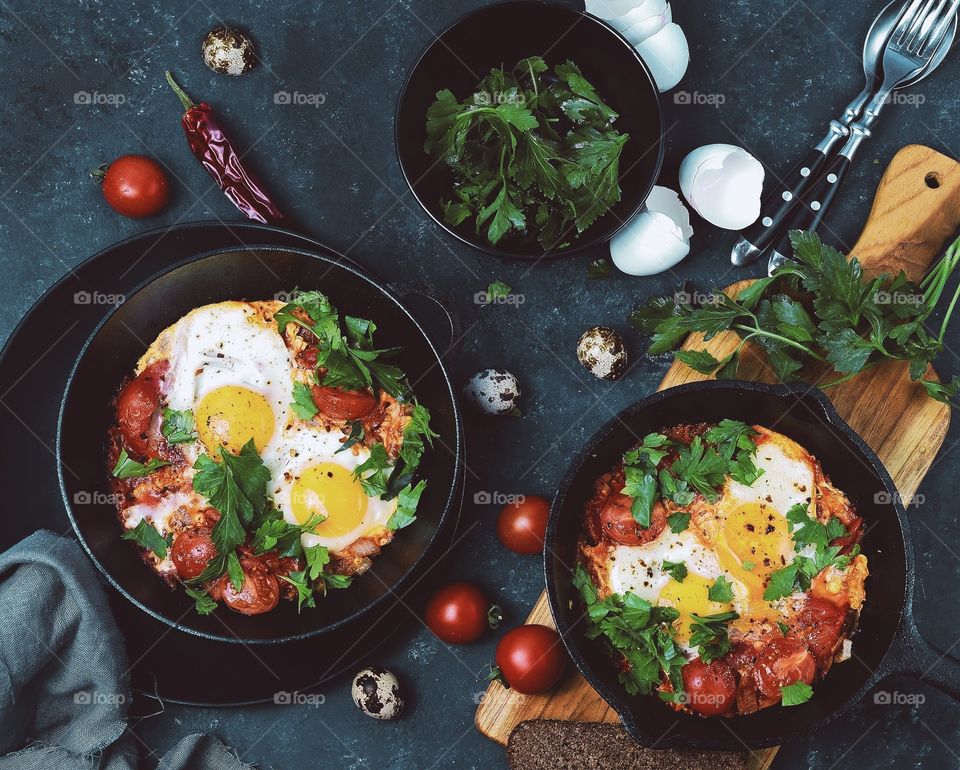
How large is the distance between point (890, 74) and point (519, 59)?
181 cm

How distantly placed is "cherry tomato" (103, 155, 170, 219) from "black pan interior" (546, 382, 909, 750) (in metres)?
2.45

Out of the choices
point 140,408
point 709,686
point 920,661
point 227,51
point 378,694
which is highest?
point 227,51

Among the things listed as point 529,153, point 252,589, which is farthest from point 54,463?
point 529,153

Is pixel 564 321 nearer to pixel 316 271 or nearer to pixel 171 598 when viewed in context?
pixel 316 271

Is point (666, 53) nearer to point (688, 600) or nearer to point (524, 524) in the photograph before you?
point (524, 524)

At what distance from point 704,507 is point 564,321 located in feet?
3.87

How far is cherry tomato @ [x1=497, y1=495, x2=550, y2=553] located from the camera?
420cm

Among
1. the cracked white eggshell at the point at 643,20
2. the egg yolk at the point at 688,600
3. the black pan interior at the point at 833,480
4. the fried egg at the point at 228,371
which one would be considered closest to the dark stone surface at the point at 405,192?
the cracked white eggshell at the point at 643,20

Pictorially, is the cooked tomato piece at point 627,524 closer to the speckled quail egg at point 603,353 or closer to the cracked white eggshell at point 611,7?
the speckled quail egg at point 603,353

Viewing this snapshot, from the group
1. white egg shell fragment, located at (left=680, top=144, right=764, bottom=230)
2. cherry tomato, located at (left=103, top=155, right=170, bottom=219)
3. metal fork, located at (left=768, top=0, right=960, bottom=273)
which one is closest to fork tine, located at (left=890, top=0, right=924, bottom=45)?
metal fork, located at (left=768, top=0, right=960, bottom=273)

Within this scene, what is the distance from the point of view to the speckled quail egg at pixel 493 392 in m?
4.23

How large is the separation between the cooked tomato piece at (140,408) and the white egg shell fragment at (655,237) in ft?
7.25

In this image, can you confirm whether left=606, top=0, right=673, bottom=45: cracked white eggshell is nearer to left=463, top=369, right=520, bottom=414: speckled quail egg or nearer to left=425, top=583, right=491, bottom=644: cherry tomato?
left=463, top=369, right=520, bottom=414: speckled quail egg

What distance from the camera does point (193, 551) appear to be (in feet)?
12.6
